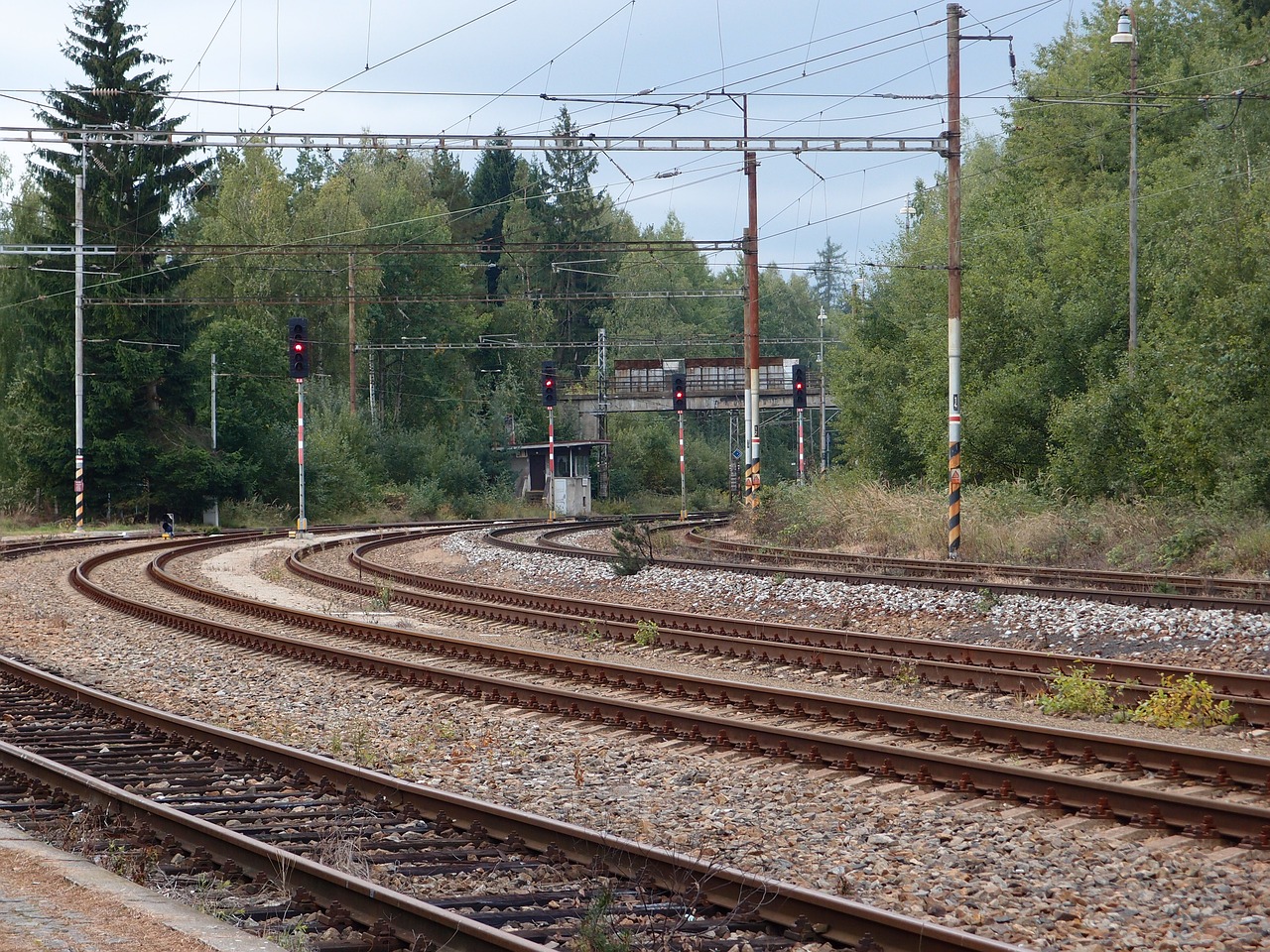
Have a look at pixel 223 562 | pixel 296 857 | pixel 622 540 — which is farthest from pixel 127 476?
pixel 296 857

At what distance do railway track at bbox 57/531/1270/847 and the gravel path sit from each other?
221 millimetres

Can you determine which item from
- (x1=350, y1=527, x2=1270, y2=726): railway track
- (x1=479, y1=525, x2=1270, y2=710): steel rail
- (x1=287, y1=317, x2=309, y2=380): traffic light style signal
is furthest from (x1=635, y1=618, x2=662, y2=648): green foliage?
(x1=287, y1=317, x2=309, y2=380): traffic light style signal

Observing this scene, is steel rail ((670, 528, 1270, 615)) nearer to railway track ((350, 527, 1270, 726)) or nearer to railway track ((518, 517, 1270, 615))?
railway track ((518, 517, 1270, 615))

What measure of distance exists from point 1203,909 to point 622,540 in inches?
729

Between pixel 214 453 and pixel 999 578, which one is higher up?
pixel 214 453

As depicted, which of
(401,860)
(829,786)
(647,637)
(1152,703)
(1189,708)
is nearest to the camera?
(401,860)

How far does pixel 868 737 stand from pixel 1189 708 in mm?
2614

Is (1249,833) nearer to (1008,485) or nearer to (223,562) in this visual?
(1008,485)

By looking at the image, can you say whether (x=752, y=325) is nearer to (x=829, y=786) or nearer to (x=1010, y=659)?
(x=1010, y=659)

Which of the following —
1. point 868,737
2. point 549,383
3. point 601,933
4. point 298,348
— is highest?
point 298,348

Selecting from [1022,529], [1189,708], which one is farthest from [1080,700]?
[1022,529]

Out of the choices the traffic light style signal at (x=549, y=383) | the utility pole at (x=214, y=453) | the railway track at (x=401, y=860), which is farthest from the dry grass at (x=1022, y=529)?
the utility pole at (x=214, y=453)

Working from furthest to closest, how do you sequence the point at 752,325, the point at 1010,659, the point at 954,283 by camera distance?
the point at 752,325 → the point at 954,283 → the point at 1010,659

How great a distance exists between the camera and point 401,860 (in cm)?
688
